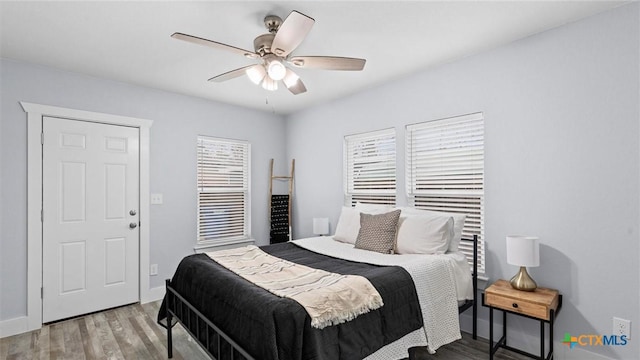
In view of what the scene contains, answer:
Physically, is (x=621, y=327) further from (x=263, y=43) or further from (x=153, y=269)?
(x=153, y=269)

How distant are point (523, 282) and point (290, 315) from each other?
188cm

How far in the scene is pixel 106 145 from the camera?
3549mm

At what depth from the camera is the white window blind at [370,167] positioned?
376cm

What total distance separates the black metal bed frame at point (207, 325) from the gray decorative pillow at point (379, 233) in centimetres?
70

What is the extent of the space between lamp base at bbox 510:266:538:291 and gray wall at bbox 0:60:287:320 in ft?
11.3

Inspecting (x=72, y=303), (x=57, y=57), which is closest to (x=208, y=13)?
(x=57, y=57)

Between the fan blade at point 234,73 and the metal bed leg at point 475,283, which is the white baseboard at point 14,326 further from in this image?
the metal bed leg at point 475,283

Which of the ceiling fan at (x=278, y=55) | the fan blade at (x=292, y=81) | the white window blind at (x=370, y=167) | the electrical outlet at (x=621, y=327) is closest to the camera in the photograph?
the ceiling fan at (x=278, y=55)

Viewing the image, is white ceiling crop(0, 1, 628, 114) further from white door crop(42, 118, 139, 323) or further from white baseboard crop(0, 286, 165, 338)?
white baseboard crop(0, 286, 165, 338)

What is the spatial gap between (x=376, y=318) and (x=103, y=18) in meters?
2.77

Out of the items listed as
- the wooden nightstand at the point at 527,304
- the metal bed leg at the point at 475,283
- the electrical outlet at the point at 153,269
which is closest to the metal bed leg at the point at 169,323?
the electrical outlet at the point at 153,269

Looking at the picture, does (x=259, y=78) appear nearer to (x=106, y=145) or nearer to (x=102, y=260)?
(x=106, y=145)

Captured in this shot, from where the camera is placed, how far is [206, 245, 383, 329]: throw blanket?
5.53 feet

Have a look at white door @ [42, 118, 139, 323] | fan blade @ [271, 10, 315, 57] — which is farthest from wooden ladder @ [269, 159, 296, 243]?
fan blade @ [271, 10, 315, 57]
